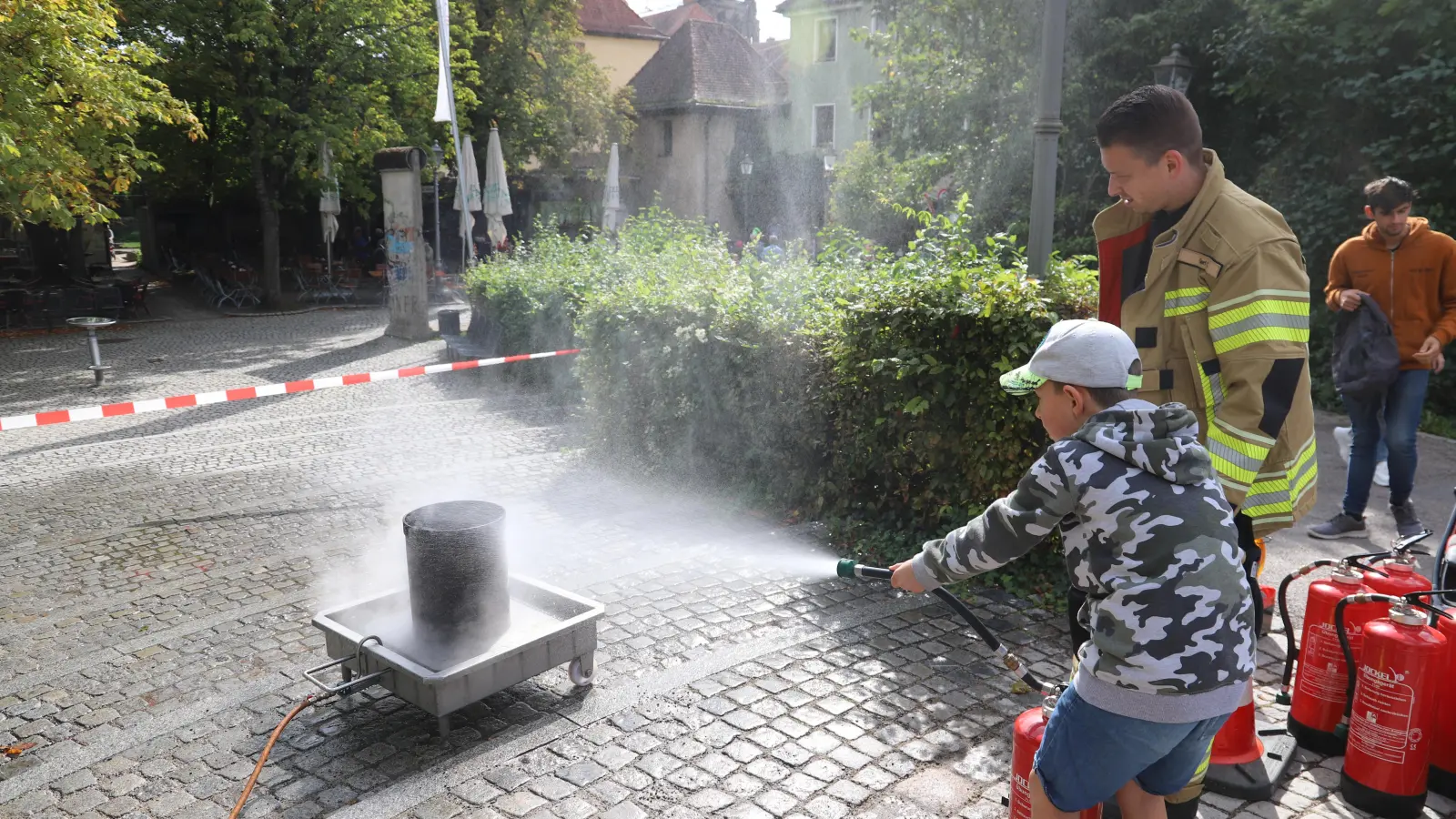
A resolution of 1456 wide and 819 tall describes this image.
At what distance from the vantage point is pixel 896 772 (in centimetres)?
375

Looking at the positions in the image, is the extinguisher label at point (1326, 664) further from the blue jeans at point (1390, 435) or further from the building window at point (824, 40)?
the building window at point (824, 40)

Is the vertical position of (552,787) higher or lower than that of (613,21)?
lower

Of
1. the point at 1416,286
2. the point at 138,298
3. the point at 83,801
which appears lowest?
the point at 83,801

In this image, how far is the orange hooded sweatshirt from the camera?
20.2ft

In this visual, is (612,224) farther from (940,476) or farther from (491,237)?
(940,476)

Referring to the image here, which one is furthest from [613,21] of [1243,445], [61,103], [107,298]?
[1243,445]

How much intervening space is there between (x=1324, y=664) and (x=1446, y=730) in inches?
16.3

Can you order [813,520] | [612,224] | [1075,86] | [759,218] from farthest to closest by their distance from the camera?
1. [759,218]
2. [612,224]
3. [1075,86]
4. [813,520]

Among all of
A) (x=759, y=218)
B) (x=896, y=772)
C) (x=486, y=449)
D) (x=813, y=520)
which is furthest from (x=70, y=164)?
(x=759, y=218)

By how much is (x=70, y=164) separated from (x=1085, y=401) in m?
16.6

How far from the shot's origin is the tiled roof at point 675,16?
55031 mm

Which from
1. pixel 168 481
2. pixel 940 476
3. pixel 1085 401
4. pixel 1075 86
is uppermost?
pixel 1075 86

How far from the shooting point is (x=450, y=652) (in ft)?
13.6

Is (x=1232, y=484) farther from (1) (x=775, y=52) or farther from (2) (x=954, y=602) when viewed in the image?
(1) (x=775, y=52)
